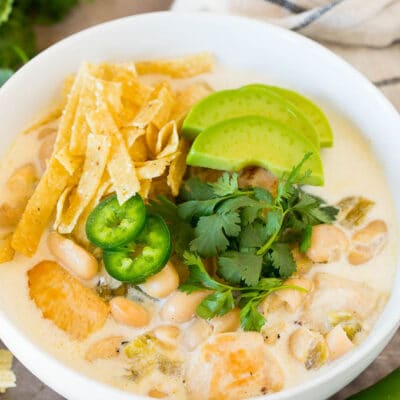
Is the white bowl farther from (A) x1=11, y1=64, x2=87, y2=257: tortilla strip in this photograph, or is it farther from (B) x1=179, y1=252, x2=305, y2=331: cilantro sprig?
(B) x1=179, y1=252, x2=305, y2=331: cilantro sprig

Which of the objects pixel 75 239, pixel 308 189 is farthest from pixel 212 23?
pixel 75 239

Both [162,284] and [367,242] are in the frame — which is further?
[367,242]

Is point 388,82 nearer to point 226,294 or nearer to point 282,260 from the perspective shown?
point 282,260

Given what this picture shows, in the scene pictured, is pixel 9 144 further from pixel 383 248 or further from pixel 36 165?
pixel 383 248

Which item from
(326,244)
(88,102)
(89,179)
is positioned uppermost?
(88,102)

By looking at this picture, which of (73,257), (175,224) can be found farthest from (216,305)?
(73,257)

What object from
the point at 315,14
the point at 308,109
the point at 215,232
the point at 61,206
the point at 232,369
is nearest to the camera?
the point at 232,369

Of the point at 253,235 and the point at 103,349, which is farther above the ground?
the point at 253,235

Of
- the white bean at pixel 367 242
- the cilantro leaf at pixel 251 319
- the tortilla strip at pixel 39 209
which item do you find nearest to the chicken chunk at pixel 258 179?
the white bean at pixel 367 242
